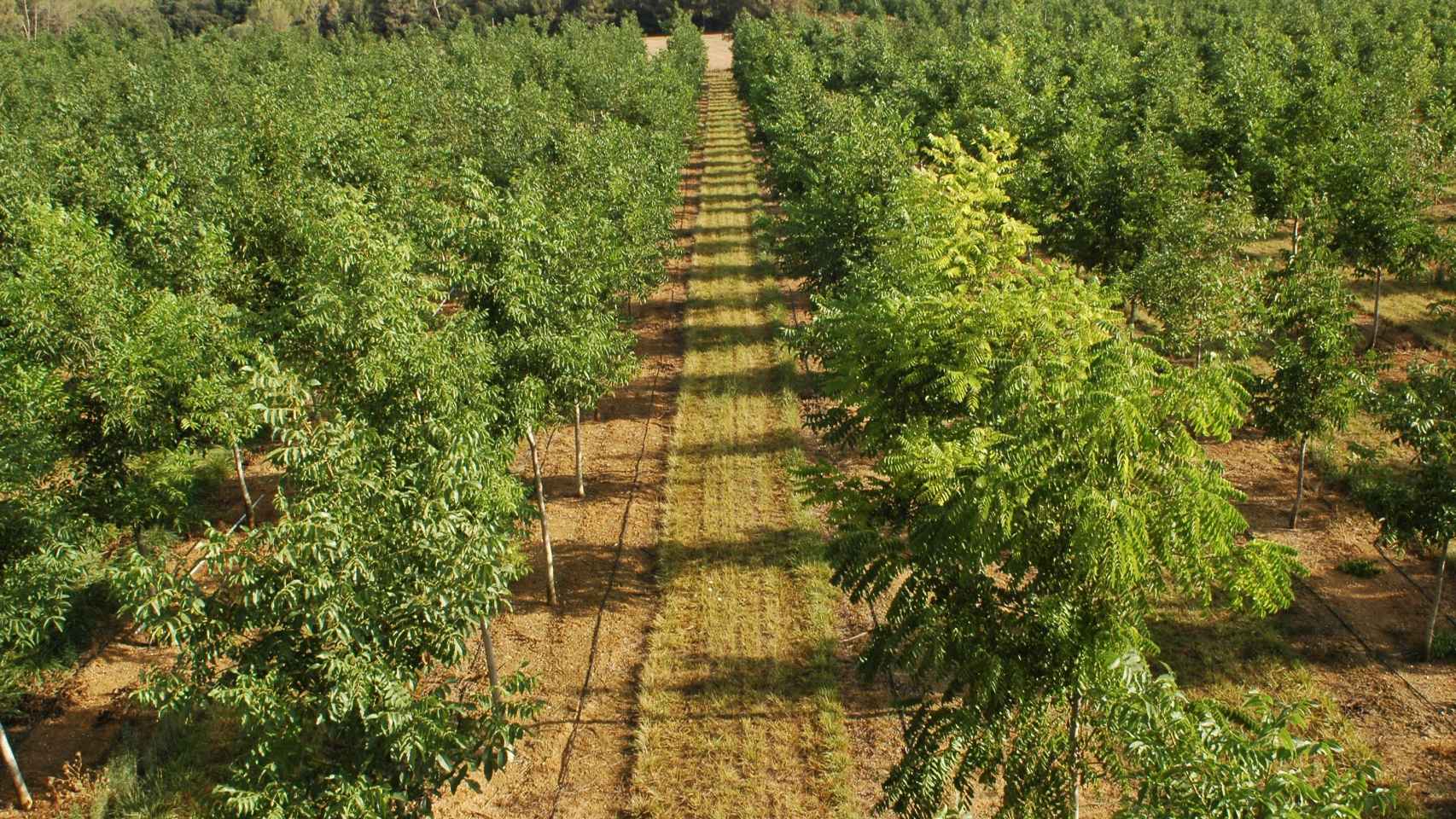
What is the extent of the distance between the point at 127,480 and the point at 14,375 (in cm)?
242

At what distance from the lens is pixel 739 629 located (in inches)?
600

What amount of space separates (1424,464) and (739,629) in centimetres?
975

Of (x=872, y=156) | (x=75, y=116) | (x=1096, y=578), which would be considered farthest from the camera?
(x=75, y=116)

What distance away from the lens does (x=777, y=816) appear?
1170 cm

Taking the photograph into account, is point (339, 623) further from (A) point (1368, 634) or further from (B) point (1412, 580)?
(B) point (1412, 580)

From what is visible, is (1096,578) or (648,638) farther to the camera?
(648,638)

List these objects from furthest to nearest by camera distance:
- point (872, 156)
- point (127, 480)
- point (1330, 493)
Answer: point (872, 156) → point (1330, 493) → point (127, 480)

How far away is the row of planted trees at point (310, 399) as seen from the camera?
798cm

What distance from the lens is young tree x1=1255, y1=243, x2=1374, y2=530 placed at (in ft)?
50.3

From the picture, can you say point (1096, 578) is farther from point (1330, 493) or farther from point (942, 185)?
point (1330, 493)

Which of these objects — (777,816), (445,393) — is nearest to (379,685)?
(445,393)

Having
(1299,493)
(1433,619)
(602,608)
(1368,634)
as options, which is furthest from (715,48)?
(1433,619)

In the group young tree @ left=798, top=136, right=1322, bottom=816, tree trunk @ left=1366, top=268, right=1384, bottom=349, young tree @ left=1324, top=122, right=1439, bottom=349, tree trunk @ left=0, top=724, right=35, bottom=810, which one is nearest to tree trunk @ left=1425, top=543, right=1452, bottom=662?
young tree @ left=798, top=136, right=1322, bottom=816

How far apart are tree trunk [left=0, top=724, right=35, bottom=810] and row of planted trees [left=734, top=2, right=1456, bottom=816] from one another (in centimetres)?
1060
